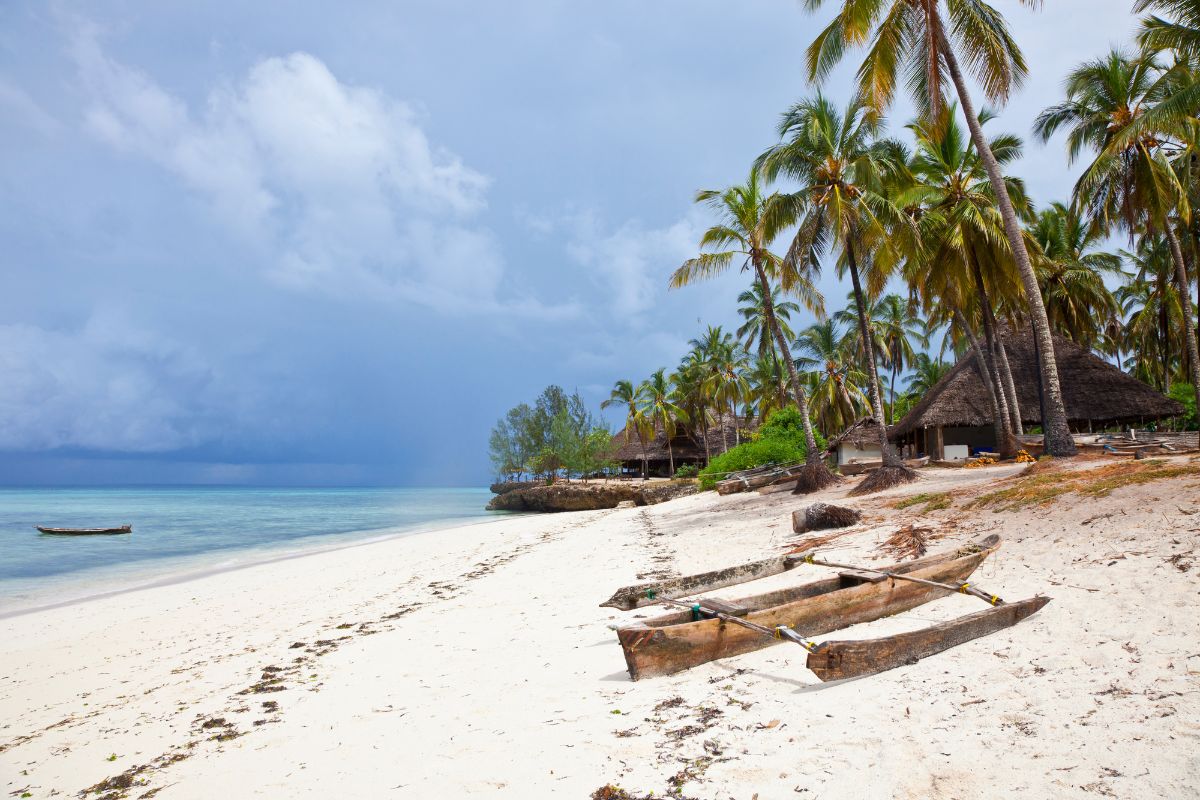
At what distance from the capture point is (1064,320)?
26.7m

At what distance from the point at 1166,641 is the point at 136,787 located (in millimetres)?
6023

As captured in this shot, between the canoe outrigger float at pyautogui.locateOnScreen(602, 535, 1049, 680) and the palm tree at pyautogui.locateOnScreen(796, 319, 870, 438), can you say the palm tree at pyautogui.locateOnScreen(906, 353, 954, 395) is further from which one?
the canoe outrigger float at pyautogui.locateOnScreen(602, 535, 1049, 680)

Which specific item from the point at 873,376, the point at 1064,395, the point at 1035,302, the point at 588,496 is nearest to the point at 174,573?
the point at 873,376

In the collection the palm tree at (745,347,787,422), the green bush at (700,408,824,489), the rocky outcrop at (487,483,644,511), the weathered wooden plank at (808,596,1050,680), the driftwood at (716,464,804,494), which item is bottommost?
the rocky outcrop at (487,483,644,511)

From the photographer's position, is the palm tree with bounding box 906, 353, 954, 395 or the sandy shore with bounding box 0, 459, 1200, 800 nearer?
the sandy shore with bounding box 0, 459, 1200, 800

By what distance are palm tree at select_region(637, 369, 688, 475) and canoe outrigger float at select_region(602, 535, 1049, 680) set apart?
136ft

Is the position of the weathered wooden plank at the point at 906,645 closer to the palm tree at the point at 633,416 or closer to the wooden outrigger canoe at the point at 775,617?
the wooden outrigger canoe at the point at 775,617

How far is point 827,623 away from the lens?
4.58 meters

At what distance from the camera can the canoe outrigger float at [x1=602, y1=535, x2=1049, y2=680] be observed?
146 inches

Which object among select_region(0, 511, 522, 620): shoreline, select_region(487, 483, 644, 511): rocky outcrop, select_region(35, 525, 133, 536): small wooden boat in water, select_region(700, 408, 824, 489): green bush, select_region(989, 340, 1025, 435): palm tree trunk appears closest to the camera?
select_region(0, 511, 522, 620): shoreline

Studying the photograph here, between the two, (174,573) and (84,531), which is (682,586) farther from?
(84,531)

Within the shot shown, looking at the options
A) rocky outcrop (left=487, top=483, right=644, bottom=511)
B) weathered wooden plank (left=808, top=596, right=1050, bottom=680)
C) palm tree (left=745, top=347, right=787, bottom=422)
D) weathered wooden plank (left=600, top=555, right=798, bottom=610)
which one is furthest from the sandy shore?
palm tree (left=745, top=347, right=787, bottom=422)

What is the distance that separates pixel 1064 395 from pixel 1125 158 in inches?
417

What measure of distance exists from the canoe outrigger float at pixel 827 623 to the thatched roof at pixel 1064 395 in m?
21.4
